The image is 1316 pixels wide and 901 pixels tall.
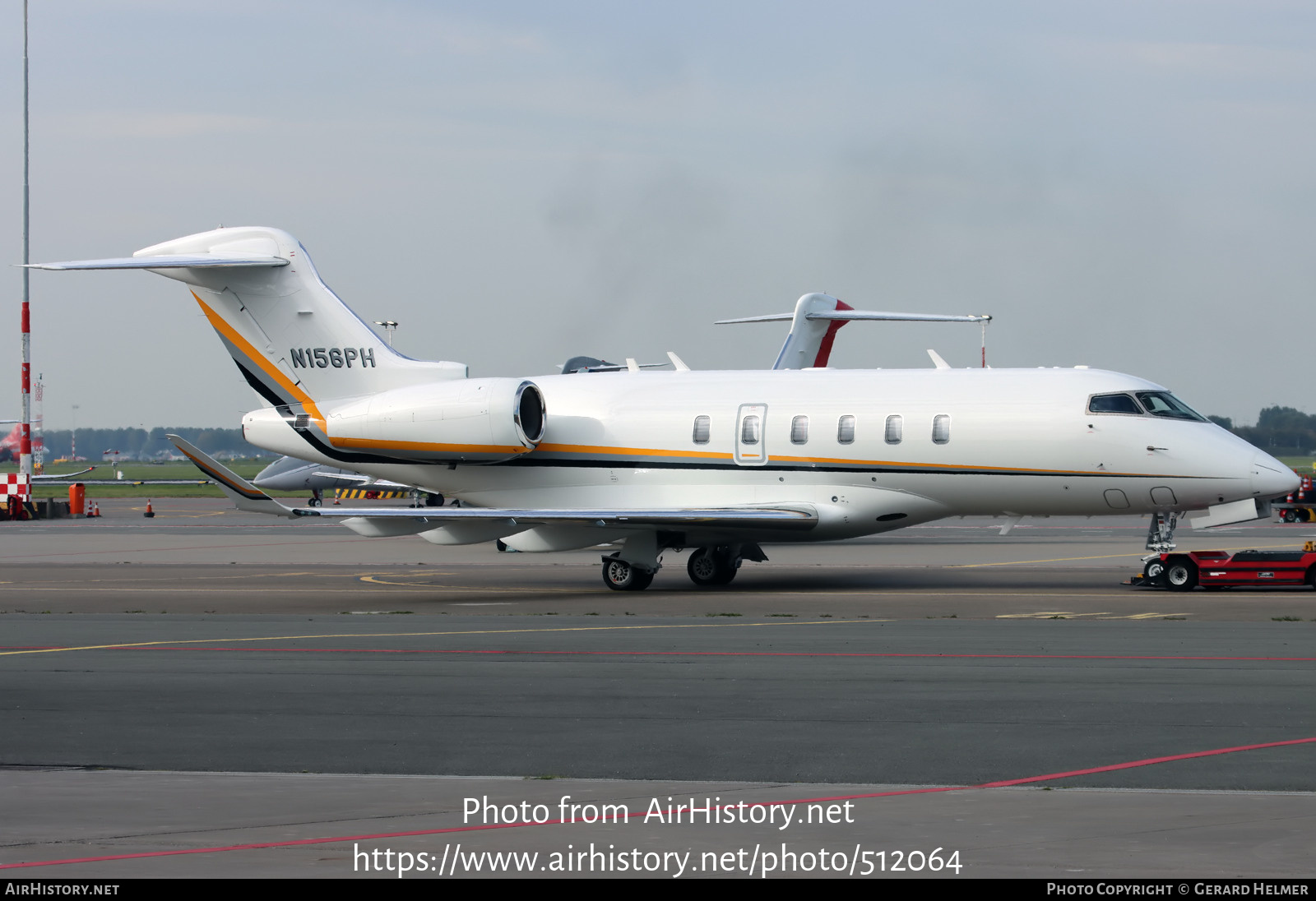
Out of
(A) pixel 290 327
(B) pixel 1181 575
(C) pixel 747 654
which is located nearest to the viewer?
(C) pixel 747 654

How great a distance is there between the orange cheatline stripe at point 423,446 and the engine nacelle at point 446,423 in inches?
0.6

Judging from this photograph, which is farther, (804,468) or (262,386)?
(262,386)

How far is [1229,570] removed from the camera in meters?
23.1

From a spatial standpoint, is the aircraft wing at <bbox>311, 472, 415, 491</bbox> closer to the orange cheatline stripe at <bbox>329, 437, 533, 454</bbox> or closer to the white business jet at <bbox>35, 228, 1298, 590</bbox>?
the white business jet at <bbox>35, 228, 1298, 590</bbox>

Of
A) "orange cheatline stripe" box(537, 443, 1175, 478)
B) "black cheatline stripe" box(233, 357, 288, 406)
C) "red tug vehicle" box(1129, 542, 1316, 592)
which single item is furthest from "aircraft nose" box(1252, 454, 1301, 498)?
"black cheatline stripe" box(233, 357, 288, 406)

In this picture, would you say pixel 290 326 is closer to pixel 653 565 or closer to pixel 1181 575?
pixel 653 565

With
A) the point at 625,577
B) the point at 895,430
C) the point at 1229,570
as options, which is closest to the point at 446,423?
the point at 625,577

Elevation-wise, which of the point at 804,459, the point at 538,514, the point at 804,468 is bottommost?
the point at 538,514

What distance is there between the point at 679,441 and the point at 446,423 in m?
4.46

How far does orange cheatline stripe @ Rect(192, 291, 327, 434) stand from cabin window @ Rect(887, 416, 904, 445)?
1174 centimetres

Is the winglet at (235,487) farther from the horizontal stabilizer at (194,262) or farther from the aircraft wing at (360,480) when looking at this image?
the aircraft wing at (360,480)
